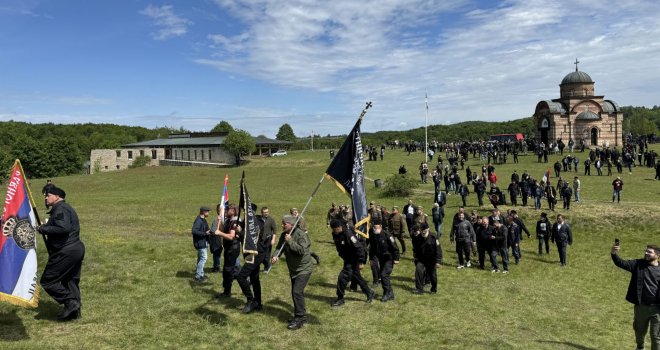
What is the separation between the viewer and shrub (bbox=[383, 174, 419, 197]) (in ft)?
102

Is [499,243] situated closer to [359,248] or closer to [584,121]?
[359,248]

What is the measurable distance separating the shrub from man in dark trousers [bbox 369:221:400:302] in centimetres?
1991

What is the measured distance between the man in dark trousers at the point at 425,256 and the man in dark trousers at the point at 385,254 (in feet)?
3.17

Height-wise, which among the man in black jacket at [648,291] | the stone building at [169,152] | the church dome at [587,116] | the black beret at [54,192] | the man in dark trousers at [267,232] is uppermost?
the church dome at [587,116]

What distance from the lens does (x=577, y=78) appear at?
201 ft

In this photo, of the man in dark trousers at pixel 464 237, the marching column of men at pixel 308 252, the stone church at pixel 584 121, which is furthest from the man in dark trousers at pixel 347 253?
the stone church at pixel 584 121

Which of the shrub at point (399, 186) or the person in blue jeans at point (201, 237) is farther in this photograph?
the shrub at point (399, 186)

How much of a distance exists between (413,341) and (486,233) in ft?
23.8

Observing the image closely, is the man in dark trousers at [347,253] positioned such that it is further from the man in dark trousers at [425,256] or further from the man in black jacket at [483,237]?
the man in black jacket at [483,237]

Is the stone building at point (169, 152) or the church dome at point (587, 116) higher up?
the church dome at point (587, 116)

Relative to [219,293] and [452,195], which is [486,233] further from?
[452,195]

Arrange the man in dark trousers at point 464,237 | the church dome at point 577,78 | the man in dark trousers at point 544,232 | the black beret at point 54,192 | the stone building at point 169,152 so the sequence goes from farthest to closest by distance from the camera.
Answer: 1. the stone building at point 169,152
2. the church dome at point 577,78
3. the man in dark trousers at point 544,232
4. the man in dark trousers at point 464,237
5. the black beret at point 54,192

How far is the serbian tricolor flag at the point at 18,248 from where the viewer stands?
288 inches

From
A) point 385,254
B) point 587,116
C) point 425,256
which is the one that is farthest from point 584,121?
point 385,254
